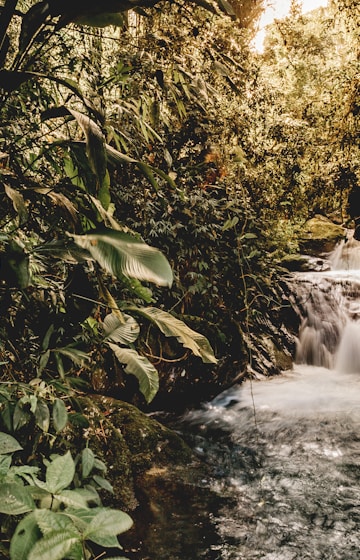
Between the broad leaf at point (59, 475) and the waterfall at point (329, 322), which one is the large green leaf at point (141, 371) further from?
the waterfall at point (329, 322)

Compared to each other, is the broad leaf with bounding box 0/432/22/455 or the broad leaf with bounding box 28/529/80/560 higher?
the broad leaf with bounding box 0/432/22/455

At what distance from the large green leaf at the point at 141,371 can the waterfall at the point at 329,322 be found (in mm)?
6167

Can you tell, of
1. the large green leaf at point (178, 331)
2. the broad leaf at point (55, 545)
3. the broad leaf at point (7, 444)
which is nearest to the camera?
the broad leaf at point (55, 545)

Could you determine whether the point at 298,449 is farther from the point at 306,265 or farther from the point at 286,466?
the point at 306,265

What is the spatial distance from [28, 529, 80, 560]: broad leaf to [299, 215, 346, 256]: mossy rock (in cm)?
1040

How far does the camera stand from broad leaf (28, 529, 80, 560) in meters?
0.78

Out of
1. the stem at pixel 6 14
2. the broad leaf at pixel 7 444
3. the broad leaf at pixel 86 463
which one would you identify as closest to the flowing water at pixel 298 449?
the broad leaf at pixel 86 463

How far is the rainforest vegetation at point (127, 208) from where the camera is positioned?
1232 millimetres

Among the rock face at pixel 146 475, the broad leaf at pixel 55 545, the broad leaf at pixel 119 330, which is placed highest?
the broad leaf at pixel 119 330

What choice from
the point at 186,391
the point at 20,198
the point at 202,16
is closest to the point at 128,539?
the point at 20,198

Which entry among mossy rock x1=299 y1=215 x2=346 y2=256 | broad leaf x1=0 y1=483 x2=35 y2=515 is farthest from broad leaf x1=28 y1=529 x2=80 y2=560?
mossy rock x1=299 y1=215 x2=346 y2=256

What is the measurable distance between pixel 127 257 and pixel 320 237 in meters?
11.3

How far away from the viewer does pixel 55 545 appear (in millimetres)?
805

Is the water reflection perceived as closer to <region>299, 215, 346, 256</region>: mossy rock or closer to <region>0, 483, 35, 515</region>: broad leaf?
<region>0, 483, 35, 515</region>: broad leaf
